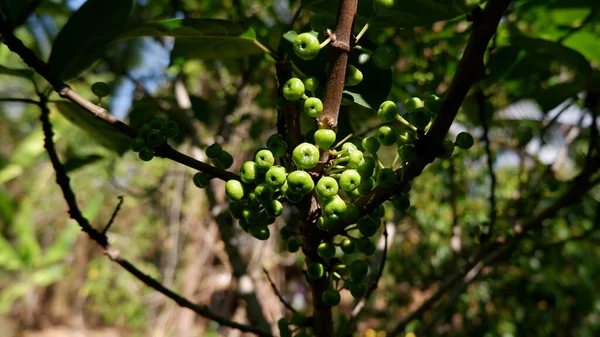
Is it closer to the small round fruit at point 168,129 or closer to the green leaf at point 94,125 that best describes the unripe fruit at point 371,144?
the small round fruit at point 168,129

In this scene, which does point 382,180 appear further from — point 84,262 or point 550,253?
point 84,262

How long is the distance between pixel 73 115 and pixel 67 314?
10.1m

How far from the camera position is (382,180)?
50cm

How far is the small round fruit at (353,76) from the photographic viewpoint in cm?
53

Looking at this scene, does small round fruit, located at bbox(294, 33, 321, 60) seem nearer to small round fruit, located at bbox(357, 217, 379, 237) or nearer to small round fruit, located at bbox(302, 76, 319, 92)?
small round fruit, located at bbox(302, 76, 319, 92)

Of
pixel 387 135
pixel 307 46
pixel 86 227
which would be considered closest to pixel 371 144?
pixel 387 135

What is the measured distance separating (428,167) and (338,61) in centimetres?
145

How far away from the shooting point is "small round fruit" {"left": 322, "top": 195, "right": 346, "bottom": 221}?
0.51 m

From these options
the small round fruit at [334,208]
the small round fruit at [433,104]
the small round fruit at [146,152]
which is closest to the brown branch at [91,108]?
the small round fruit at [146,152]

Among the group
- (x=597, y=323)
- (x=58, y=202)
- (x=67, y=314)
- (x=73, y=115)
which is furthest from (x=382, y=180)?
(x=67, y=314)

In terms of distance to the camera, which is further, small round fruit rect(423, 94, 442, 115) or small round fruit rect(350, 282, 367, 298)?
small round fruit rect(350, 282, 367, 298)

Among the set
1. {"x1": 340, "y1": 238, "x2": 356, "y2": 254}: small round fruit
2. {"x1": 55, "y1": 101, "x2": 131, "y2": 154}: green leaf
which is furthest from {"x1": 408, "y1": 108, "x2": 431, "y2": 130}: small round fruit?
{"x1": 55, "y1": 101, "x2": 131, "y2": 154}: green leaf

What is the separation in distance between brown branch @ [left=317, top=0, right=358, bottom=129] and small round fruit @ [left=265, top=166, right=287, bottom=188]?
7cm

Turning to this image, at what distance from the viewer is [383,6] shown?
50 centimetres
